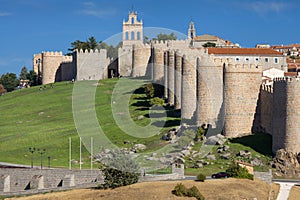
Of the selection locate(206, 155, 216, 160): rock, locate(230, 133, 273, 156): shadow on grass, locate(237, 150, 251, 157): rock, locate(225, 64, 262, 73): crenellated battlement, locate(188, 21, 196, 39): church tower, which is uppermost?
locate(188, 21, 196, 39): church tower

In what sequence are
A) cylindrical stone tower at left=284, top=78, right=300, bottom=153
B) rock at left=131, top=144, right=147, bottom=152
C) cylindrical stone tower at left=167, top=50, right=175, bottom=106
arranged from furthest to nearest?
cylindrical stone tower at left=167, top=50, right=175, bottom=106 → rock at left=131, top=144, right=147, bottom=152 → cylindrical stone tower at left=284, top=78, right=300, bottom=153

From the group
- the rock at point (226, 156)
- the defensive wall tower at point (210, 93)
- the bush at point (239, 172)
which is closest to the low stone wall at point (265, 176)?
the bush at point (239, 172)

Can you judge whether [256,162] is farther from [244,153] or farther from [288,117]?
[288,117]

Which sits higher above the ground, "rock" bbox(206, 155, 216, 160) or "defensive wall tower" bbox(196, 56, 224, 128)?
"defensive wall tower" bbox(196, 56, 224, 128)

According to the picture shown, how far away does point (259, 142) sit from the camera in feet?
189

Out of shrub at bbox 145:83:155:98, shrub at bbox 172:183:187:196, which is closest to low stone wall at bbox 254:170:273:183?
shrub at bbox 172:183:187:196

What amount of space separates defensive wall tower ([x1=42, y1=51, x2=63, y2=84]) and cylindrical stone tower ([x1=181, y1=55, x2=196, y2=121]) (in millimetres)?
54094

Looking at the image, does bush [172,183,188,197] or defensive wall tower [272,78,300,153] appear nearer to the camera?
bush [172,183,188,197]

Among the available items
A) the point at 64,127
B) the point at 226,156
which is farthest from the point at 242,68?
the point at 64,127

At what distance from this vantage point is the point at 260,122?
195 feet

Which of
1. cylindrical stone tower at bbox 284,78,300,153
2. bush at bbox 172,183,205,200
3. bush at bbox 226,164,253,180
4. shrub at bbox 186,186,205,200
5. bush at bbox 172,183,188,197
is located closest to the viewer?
shrub at bbox 186,186,205,200

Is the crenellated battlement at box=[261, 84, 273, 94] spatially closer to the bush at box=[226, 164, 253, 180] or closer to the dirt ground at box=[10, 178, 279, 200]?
the bush at box=[226, 164, 253, 180]

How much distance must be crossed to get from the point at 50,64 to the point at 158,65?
117ft

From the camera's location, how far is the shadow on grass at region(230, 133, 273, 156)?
5640 centimetres
